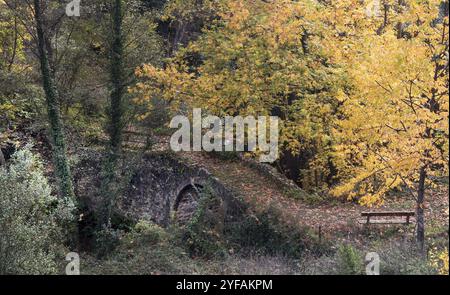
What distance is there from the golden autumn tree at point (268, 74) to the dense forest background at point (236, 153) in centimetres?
7

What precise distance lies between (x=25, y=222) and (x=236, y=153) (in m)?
9.44

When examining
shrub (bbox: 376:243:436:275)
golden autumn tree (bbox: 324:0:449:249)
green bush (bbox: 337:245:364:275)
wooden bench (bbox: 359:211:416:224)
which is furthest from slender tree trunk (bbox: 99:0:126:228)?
shrub (bbox: 376:243:436:275)

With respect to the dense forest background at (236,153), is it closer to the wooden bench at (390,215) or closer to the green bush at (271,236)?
the green bush at (271,236)

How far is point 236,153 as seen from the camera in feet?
68.5

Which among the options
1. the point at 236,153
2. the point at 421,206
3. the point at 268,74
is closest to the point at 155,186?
the point at 236,153

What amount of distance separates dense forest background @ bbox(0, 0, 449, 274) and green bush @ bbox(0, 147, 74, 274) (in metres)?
0.05

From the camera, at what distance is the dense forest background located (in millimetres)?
12773

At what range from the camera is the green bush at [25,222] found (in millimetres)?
12906

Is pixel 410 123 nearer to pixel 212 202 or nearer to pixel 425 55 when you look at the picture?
pixel 425 55

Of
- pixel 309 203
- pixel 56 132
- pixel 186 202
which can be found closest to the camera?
pixel 309 203

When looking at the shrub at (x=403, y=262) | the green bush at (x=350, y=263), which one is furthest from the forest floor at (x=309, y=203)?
the green bush at (x=350, y=263)

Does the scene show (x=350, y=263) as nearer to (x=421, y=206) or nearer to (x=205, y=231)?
(x=421, y=206)

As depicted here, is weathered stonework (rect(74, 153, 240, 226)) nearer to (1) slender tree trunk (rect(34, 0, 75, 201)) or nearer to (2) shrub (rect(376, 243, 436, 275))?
(1) slender tree trunk (rect(34, 0, 75, 201))

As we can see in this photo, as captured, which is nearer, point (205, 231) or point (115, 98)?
point (205, 231)
